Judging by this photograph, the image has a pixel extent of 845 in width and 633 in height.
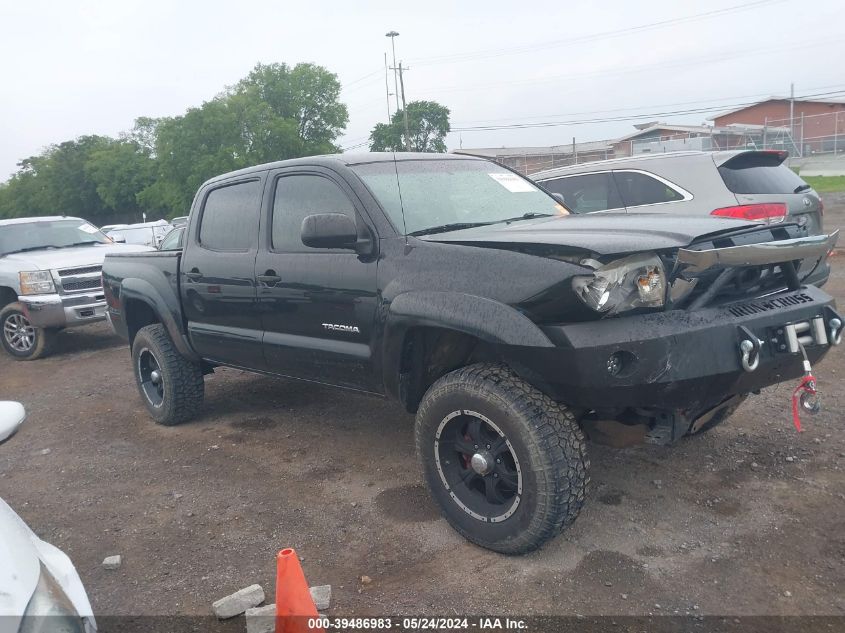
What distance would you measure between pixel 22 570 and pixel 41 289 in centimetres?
779

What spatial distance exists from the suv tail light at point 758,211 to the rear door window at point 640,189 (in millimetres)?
526

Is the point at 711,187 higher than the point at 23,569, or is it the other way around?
the point at 711,187

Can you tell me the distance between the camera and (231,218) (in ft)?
15.9

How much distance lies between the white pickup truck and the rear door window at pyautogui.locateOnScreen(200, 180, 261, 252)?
449cm

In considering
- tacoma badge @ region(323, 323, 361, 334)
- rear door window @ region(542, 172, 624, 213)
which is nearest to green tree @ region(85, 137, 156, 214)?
rear door window @ region(542, 172, 624, 213)

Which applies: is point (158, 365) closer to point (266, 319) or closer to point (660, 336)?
point (266, 319)

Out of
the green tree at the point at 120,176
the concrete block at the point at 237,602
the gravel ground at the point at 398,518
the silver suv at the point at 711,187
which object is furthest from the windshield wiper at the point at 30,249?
the green tree at the point at 120,176

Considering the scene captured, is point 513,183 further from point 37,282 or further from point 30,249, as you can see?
point 30,249

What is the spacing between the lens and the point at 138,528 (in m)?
3.86

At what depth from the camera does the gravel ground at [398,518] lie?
9.70 feet

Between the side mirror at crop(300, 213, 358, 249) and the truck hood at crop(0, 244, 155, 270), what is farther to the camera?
the truck hood at crop(0, 244, 155, 270)

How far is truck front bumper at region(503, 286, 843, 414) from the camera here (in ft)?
9.15

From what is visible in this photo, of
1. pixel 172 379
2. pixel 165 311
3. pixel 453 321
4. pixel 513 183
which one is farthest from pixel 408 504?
pixel 165 311

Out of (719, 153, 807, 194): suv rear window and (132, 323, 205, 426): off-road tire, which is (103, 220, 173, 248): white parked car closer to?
(132, 323, 205, 426): off-road tire
